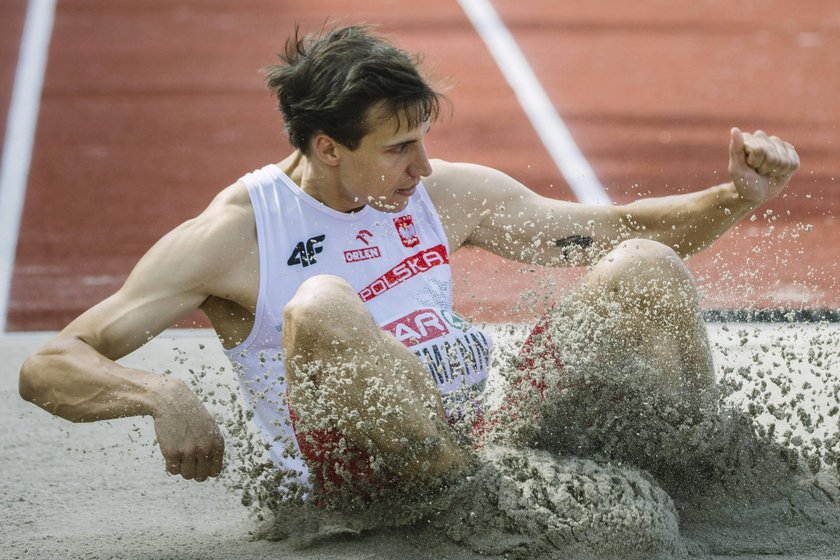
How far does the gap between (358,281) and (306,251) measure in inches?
5.4

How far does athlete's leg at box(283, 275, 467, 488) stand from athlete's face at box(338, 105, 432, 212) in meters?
0.46

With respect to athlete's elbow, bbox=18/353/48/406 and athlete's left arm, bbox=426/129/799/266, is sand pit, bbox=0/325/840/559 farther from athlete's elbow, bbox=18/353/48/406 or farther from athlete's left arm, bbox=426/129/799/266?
athlete's left arm, bbox=426/129/799/266

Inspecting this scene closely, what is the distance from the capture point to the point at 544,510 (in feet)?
8.54

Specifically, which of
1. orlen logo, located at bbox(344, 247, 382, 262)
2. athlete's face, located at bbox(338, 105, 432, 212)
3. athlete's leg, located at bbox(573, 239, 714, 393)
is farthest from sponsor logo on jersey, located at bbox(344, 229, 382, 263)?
athlete's leg, located at bbox(573, 239, 714, 393)

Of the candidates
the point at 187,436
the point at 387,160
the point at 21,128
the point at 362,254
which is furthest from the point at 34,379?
the point at 21,128

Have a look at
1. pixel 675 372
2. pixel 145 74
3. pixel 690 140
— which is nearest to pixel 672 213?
pixel 675 372

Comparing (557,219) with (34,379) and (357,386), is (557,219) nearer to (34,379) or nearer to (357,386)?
(357,386)

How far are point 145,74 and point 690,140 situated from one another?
10.1 feet

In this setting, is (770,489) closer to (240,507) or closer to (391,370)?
(391,370)

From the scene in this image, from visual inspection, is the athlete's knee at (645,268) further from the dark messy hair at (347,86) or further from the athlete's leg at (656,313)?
the dark messy hair at (347,86)

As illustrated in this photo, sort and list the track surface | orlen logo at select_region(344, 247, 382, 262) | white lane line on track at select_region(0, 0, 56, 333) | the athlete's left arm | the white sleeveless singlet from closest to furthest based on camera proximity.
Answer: the white sleeveless singlet, orlen logo at select_region(344, 247, 382, 262), the athlete's left arm, the track surface, white lane line on track at select_region(0, 0, 56, 333)

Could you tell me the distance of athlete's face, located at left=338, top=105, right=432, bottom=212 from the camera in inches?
120

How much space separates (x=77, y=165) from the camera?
6.41m

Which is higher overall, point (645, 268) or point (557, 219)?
point (557, 219)
